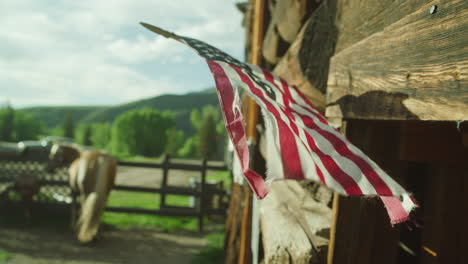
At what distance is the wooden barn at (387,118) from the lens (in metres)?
0.83

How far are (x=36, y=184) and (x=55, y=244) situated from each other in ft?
5.56

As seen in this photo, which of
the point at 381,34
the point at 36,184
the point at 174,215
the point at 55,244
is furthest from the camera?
the point at 174,215

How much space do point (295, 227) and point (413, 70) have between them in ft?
3.08

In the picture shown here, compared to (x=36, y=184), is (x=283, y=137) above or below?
above

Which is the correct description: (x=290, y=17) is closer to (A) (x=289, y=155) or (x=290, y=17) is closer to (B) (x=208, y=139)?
(A) (x=289, y=155)

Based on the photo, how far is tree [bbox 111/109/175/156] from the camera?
6328 cm

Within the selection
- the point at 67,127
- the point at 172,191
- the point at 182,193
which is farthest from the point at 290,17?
the point at 67,127

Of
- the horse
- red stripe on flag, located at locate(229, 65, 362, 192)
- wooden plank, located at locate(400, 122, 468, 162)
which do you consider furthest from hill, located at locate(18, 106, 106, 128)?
wooden plank, located at locate(400, 122, 468, 162)

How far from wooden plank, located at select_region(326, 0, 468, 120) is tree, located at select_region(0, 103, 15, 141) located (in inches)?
2962

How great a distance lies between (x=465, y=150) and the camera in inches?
50.1

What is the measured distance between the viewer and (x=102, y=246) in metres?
5.52

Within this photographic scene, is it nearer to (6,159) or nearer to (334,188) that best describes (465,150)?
(334,188)

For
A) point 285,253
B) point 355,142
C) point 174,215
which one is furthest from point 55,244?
point 355,142

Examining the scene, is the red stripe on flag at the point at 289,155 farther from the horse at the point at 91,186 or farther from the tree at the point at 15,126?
the tree at the point at 15,126
